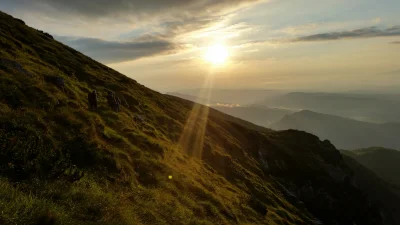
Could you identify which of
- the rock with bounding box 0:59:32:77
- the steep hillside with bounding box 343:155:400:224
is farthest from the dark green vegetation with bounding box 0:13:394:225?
the steep hillside with bounding box 343:155:400:224

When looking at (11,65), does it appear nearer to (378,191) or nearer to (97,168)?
(97,168)

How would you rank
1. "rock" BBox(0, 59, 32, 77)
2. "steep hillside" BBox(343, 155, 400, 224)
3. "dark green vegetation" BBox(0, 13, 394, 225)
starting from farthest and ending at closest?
"steep hillside" BBox(343, 155, 400, 224)
"rock" BBox(0, 59, 32, 77)
"dark green vegetation" BBox(0, 13, 394, 225)

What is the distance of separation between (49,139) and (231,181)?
2965cm

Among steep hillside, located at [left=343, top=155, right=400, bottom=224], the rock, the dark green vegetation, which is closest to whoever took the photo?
the dark green vegetation

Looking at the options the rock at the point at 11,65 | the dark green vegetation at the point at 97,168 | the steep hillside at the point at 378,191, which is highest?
the rock at the point at 11,65

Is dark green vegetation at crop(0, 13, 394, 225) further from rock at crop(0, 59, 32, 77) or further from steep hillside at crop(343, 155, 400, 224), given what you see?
steep hillside at crop(343, 155, 400, 224)

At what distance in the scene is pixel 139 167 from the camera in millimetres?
24656

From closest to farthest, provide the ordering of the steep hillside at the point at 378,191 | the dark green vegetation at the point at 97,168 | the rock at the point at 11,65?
1. the dark green vegetation at the point at 97,168
2. the rock at the point at 11,65
3. the steep hillside at the point at 378,191

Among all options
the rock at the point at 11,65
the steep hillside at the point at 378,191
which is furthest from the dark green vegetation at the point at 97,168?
the steep hillside at the point at 378,191

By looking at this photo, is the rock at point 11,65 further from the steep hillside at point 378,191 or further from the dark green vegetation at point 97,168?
the steep hillside at point 378,191

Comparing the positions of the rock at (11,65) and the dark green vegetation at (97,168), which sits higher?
the rock at (11,65)

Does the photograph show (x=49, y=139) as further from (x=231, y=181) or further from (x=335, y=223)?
(x=335, y=223)

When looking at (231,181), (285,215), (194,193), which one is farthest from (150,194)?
(285,215)

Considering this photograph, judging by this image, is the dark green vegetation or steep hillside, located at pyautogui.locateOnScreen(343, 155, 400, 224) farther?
steep hillside, located at pyautogui.locateOnScreen(343, 155, 400, 224)
